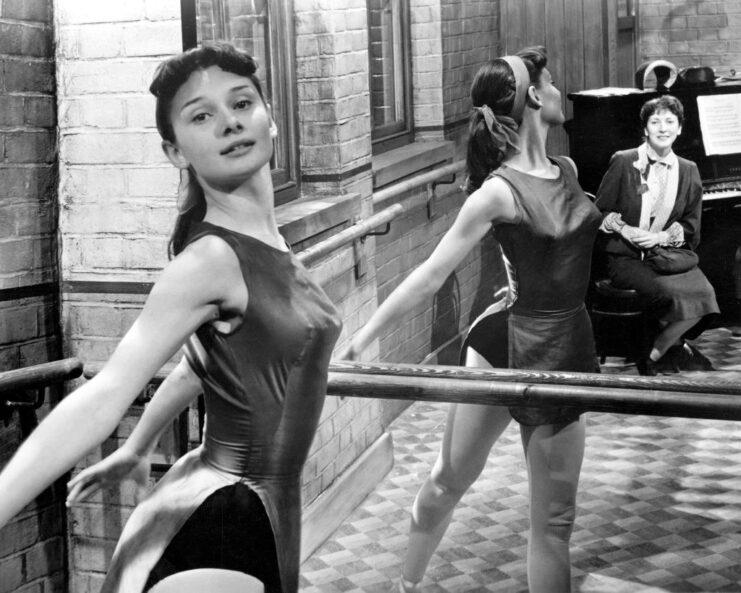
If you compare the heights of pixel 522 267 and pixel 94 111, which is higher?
pixel 94 111

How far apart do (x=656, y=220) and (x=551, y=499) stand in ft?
6.68

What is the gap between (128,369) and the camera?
1.83 metres

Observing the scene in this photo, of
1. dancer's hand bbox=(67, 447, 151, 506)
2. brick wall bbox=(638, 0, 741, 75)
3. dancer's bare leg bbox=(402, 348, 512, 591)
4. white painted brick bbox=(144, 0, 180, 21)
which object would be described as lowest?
dancer's bare leg bbox=(402, 348, 512, 591)

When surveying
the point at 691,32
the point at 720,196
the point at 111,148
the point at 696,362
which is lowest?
the point at 696,362

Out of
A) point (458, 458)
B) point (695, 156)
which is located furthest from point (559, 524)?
point (695, 156)

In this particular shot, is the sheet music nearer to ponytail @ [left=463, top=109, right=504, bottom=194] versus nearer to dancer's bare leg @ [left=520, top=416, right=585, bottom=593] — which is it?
ponytail @ [left=463, top=109, right=504, bottom=194]

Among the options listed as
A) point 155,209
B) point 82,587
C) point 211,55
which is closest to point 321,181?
point 155,209

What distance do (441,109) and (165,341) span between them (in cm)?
364

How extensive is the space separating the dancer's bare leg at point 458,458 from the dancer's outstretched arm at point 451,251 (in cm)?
27

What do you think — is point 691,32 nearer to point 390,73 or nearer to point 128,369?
point 390,73

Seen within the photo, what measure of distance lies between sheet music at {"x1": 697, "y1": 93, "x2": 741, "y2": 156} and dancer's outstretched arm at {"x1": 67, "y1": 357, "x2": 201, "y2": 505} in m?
4.42

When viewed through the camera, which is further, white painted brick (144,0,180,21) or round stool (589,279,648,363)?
round stool (589,279,648,363)

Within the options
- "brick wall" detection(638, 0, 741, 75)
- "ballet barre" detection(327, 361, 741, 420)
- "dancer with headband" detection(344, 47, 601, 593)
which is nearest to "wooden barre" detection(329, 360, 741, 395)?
"ballet barre" detection(327, 361, 741, 420)

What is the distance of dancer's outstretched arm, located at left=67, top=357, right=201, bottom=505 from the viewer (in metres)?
2.04
